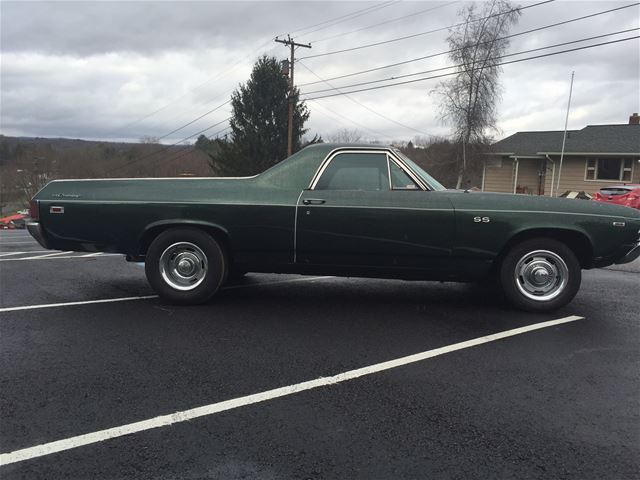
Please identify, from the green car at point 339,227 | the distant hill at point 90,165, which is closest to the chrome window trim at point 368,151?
the green car at point 339,227

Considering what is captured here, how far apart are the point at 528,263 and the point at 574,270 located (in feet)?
1.37

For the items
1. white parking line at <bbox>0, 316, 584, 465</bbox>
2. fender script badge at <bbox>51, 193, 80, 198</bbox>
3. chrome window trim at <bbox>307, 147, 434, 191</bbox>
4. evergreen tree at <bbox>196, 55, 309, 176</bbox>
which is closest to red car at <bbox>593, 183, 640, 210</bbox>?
chrome window trim at <bbox>307, 147, 434, 191</bbox>

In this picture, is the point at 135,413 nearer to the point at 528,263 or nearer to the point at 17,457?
the point at 17,457

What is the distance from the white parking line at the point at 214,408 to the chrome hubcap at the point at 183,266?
7.03 ft

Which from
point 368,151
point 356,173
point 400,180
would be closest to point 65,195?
point 356,173

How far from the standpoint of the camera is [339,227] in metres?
4.75

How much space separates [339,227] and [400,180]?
785 millimetres

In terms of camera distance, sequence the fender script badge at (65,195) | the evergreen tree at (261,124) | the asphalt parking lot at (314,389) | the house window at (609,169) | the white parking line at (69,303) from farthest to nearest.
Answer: the evergreen tree at (261,124) < the house window at (609,169) < the fender script badge at (65,195) < the white parking line at (69,303) < the asphalt parking lot at (314,389)

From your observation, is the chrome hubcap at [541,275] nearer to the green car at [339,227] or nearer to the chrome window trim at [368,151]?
the green car at [339,227]

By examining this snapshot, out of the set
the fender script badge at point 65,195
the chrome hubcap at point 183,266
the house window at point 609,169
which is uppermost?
the house window at point 609,169

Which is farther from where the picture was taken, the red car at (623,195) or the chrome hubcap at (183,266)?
the red car at (623,195)

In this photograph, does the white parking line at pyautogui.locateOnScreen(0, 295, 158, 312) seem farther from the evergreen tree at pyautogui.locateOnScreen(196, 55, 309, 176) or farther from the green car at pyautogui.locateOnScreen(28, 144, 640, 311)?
the evergreen tree at pyautogui.locateOnScreen(196, 55, 309, 176)

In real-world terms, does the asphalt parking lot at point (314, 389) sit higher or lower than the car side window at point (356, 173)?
lower

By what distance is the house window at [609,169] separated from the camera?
Answer: 26.4 metres
